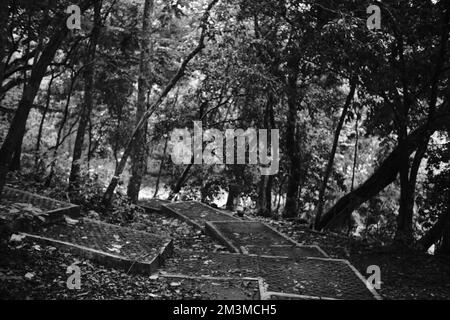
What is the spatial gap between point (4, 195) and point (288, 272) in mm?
4527

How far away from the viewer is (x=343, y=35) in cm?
711

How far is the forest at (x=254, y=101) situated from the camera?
24.7 feet

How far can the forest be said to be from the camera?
7.54 meters

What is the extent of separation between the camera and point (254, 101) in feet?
44.2

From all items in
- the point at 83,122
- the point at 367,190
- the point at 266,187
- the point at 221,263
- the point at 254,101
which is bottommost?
the point at 221,263

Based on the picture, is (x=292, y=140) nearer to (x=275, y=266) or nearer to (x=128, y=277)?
(x=275, y=266)

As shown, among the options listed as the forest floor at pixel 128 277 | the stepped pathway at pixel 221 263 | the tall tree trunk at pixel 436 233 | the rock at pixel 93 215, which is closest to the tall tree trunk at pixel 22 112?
the forest floor at pixel 128 277

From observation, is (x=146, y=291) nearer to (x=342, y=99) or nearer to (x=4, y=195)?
(x=4, y=195)

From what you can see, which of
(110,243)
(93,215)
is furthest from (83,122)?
(110,243)

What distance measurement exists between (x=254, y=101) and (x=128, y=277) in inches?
360

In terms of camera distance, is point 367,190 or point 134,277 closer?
point 134,277

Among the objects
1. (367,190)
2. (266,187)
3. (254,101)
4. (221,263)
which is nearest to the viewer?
(221,263)

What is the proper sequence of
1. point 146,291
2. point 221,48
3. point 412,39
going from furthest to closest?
point 221,48 → point 412,39 → point 146,291
